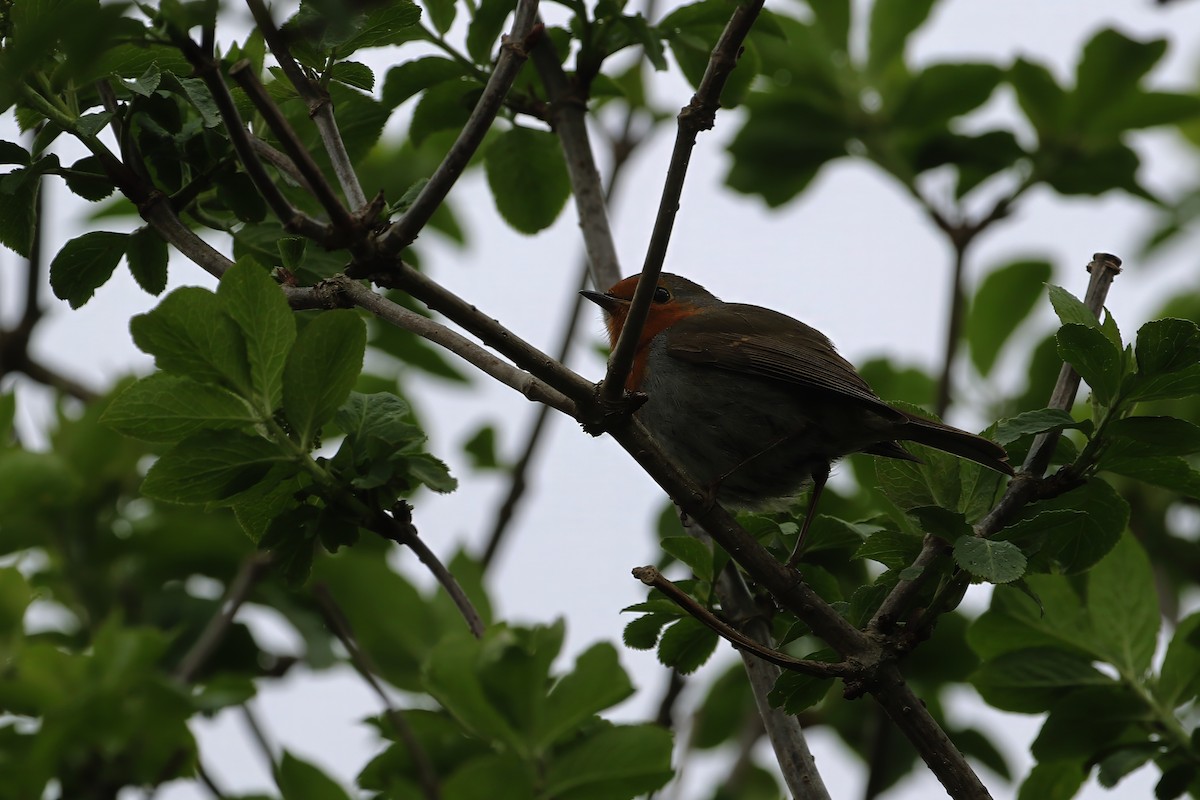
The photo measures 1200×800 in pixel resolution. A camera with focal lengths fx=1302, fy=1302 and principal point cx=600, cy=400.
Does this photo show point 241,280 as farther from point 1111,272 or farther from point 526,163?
point 1111,272

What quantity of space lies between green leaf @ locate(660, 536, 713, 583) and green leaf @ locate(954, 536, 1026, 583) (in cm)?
76

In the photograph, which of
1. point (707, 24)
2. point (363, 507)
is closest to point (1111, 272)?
point (707, 24)

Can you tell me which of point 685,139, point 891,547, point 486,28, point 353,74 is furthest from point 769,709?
point 486,28

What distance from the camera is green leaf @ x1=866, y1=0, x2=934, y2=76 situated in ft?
20.1

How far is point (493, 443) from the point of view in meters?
6.50

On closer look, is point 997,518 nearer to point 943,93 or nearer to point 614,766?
point 614,766

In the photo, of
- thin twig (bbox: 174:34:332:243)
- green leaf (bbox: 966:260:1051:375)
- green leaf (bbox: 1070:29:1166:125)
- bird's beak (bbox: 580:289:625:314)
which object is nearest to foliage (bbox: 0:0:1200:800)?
thin twig (bbox: 174:34:332:243)

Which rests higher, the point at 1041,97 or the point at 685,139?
the point at 1041,97

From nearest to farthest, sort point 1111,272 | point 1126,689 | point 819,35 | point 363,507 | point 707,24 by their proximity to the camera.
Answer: point 363,507, point 1111,272, point 1126,689, point 707,24, point 819,35

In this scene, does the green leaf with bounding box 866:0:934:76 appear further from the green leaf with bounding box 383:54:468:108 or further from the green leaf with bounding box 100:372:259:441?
the green leaf with bounding box 100:372:259:441

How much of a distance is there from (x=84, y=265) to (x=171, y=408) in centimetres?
69

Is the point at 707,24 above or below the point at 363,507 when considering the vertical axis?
above

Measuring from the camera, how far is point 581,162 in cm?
475

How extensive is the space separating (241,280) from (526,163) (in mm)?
2014
